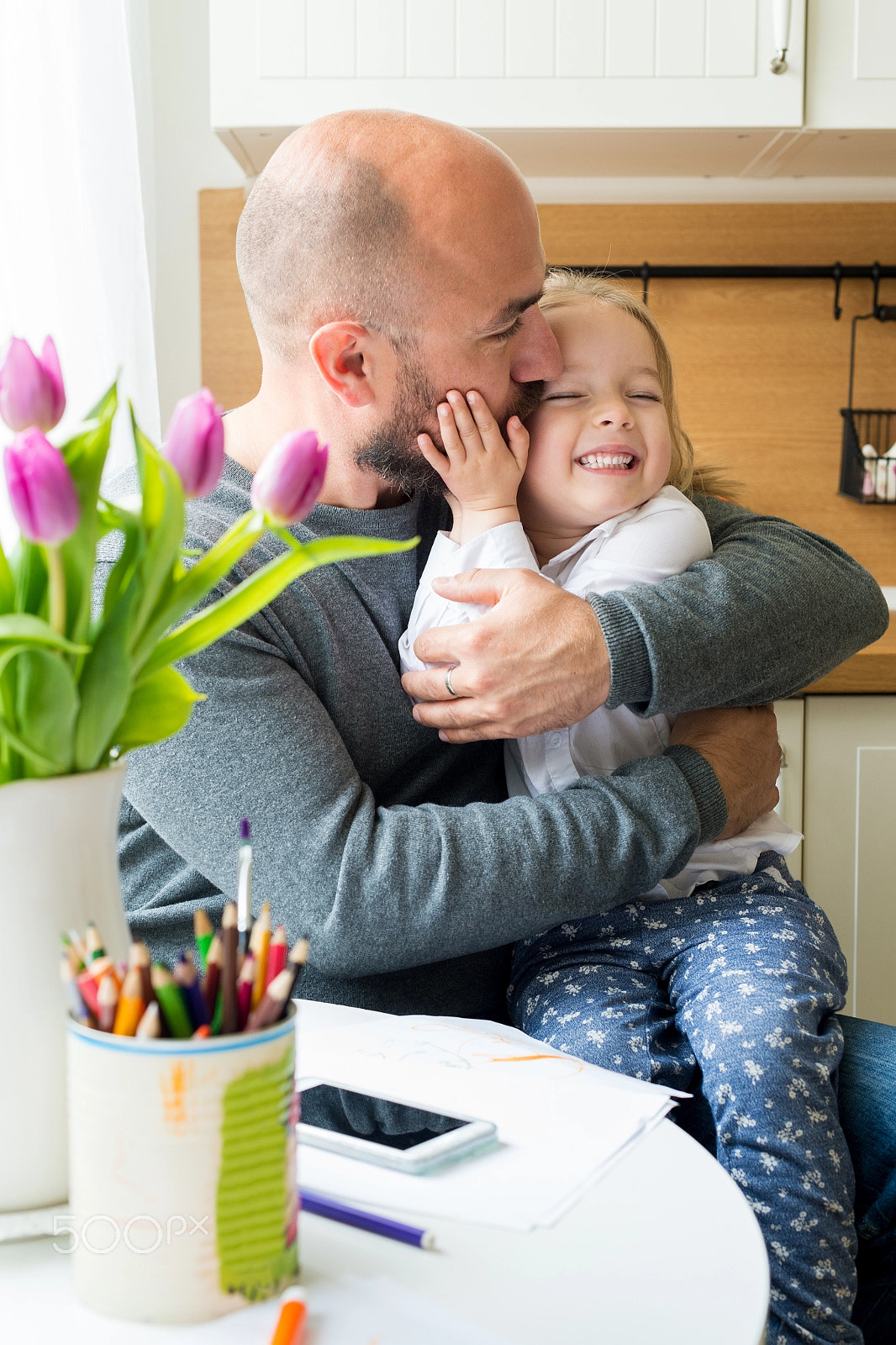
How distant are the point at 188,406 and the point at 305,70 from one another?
1.77 m

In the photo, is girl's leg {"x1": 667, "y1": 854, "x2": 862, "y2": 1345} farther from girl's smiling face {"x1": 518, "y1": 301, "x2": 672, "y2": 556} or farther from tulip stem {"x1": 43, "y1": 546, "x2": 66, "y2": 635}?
tulip stem {"x1": 43, "y1": 546, "x2": 66, "y2": 635}

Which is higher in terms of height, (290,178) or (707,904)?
(290,178)

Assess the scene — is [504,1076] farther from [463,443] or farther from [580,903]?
[463,443]

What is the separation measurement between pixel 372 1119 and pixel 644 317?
1066 millimetres

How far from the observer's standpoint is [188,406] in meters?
0.56

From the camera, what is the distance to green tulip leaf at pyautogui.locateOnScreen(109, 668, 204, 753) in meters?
0.64

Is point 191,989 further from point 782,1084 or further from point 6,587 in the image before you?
point 782,1084

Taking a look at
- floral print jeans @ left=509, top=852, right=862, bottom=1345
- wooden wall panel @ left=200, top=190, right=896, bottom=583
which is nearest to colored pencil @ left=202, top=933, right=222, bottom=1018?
floral print jeans @ left=509, top=852, right=862, bottom=1345

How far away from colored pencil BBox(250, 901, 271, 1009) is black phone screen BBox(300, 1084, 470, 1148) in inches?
6.7

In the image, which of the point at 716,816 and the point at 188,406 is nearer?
the point at 188,406

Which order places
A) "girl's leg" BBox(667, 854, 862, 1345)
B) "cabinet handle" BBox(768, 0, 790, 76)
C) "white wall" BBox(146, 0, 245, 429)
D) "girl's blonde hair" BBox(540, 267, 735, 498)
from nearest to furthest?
"girl's leg" BBox(667, 854, 862, 1345) < "girl's blonde hair" BBox(540, 267, 735, 498) < "cabinet handle" BBox(768, 0, 790, 76) < "white wall" BBox(146, 0, 245, 429)

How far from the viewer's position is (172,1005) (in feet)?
1.73

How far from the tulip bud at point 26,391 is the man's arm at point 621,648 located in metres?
0.61

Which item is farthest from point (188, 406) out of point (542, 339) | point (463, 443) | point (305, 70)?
point (305, 70)
